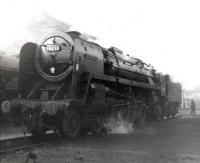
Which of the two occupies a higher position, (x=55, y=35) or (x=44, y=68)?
(x=55, y=35)

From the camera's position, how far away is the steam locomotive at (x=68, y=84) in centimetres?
846

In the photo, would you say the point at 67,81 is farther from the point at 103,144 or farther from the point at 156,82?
the point at 156,82

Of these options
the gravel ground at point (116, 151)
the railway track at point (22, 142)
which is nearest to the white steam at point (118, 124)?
the gravel ground at point (116, 151)

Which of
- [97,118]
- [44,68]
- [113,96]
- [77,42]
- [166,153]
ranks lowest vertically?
[166,153]

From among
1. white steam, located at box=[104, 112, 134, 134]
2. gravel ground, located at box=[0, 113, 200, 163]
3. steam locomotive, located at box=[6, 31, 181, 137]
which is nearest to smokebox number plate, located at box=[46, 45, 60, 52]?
steam locomotive, located at box=[6, 31, 181, 137]

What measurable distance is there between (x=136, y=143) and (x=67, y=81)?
2635 millimetres

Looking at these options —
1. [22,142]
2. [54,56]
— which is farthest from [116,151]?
[54,56]

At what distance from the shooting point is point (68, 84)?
909 cm

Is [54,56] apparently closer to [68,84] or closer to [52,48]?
[52,48]

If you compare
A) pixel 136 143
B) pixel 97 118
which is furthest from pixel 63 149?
pixel 97 118

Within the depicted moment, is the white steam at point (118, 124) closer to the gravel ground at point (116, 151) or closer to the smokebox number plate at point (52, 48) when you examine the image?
the gravel ground at point (116, 151)

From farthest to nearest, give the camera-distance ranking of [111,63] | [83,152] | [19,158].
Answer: [111,63], [83,152], [19,158]

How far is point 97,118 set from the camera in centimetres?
982

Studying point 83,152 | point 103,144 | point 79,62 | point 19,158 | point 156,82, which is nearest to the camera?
point 19,158
